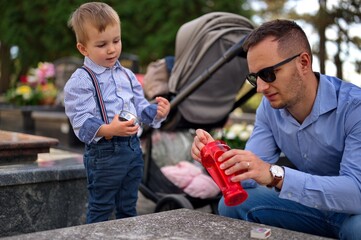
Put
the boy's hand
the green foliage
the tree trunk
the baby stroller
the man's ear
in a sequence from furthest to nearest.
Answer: the tree trunk, the green foliage, the baby stroller, the boy's hand, the man's ear

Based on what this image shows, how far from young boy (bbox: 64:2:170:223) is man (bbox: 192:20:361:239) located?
0.55 m

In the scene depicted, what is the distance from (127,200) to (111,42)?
2.66 feet

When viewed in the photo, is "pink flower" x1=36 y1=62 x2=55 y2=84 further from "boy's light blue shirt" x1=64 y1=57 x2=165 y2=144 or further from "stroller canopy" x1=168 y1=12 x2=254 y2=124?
"boy's light blue shirt" x1=64 y1=57 x2=165 y2=144

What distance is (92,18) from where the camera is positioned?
2896 mm

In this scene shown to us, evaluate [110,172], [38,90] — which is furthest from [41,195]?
[38,90]

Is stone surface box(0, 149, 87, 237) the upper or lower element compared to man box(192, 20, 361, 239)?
lower

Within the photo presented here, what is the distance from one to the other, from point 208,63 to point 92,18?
5.75ft

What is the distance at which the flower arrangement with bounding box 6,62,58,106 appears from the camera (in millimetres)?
10406

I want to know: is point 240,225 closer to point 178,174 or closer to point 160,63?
point 178,174

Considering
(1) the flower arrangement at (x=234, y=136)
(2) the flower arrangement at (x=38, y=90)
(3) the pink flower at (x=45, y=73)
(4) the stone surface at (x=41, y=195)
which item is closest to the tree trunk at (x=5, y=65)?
(2) the flower arrangement at (x=38, y=90)

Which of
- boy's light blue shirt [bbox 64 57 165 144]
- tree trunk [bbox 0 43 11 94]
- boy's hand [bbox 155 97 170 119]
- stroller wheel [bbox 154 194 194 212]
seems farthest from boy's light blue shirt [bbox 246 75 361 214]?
tree trunk [bbox 0 43 11 94]

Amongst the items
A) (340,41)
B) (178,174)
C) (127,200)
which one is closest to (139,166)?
(127,200)

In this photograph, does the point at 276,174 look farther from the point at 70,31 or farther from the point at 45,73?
the point at 70,31

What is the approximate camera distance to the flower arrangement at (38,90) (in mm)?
10406
